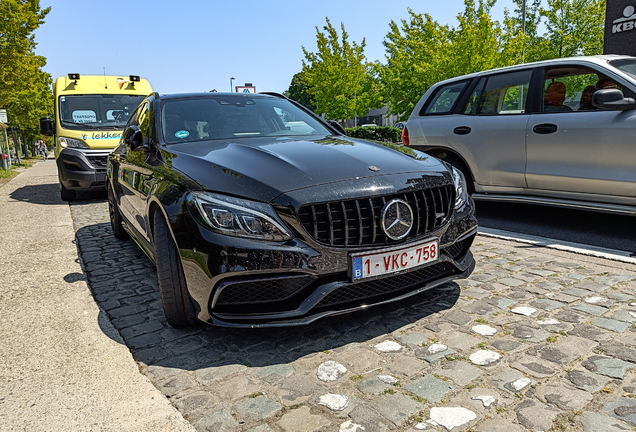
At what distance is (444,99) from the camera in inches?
259

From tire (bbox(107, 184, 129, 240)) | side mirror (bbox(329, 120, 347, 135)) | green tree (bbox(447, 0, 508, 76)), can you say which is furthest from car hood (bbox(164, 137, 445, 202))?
green tree (bbox(447, 0, 508, 76))

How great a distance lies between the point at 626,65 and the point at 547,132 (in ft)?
3.32

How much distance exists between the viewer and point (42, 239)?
613 centimetres

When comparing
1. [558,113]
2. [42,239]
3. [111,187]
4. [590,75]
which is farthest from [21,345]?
[590,75]

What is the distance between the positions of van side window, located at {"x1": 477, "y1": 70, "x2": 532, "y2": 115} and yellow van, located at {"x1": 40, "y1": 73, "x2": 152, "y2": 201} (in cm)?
686

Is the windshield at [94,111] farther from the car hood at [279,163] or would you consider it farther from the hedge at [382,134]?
the hedge at [382,134]

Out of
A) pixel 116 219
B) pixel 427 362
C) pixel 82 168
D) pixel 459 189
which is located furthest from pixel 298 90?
pixel 427 362

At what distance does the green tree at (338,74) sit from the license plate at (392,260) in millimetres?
28427

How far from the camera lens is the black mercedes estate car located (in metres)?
2.57

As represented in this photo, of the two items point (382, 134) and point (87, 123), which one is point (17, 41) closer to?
point (87, 123)

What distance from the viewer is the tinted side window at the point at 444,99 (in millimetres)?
6395

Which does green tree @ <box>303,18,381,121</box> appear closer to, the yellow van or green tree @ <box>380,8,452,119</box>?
green tree @ <box>380,8,452,119</box>

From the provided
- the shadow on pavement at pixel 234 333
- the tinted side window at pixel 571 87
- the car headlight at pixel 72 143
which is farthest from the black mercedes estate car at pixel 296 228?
the car headlight at pixel 72 143

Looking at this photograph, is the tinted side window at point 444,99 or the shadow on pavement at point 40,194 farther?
the shadow on pavement at point 40,194
